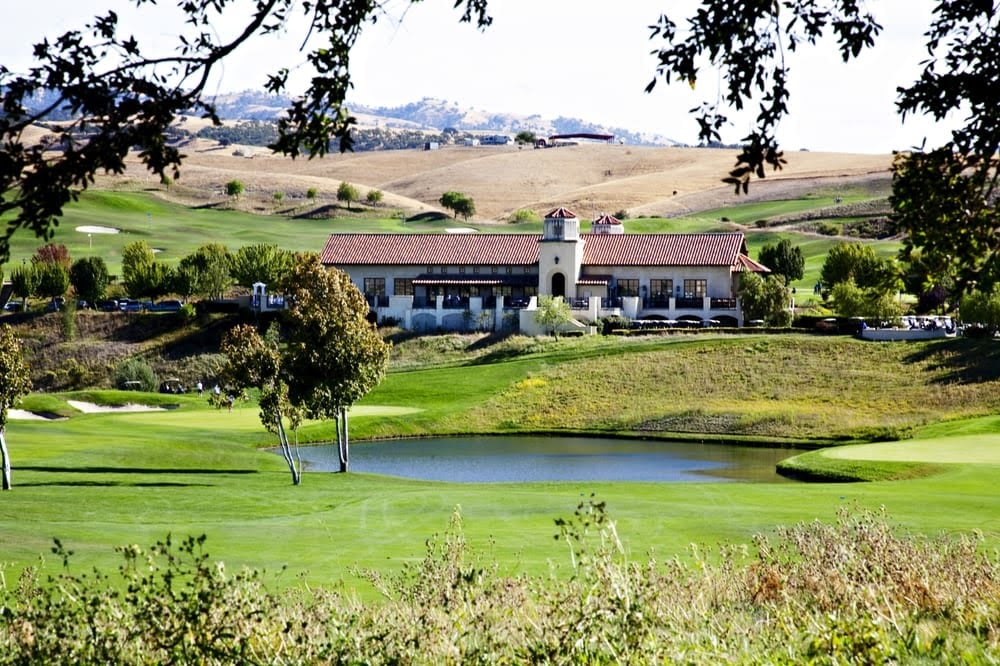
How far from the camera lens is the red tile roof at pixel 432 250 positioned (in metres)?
88.8

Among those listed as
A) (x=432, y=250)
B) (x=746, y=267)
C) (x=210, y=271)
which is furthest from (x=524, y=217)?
(x=746, y=267)

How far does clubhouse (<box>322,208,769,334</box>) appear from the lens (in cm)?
8325

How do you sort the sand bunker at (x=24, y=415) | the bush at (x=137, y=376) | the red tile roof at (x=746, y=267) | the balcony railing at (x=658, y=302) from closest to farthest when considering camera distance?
the sand bunker at (x=24, y=415) → the bush at (x=137, y=376) → the balcony railing at (x=658, y=302) → the red tile roof at (x=746, y=267)

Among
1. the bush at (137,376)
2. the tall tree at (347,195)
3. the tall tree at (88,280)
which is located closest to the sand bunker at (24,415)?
the bush at (137,376)

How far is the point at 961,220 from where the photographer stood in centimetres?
1147

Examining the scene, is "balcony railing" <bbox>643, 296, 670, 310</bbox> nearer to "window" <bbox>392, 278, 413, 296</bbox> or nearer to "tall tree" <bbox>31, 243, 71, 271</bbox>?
"window" <bbox>392, 278, 413, 296</bbox>

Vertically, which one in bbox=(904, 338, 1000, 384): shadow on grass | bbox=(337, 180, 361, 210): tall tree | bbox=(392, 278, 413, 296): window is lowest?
bbox=(904, 338, 1000, 384): shadow on grass

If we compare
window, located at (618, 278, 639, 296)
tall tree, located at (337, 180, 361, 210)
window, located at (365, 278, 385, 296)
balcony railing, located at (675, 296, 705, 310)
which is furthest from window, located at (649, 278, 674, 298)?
tall tree, located at (337, 180, 361, 210)

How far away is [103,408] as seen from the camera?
6191 centimetres

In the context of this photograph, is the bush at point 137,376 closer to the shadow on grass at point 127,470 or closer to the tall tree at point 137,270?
the tall tree at point 137,270

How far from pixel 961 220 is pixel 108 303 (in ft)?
283

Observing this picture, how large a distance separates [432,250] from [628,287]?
13375 mm

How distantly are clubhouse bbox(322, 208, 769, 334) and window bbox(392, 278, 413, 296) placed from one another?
7 cm

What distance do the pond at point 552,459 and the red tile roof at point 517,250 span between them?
32738 millimetres
